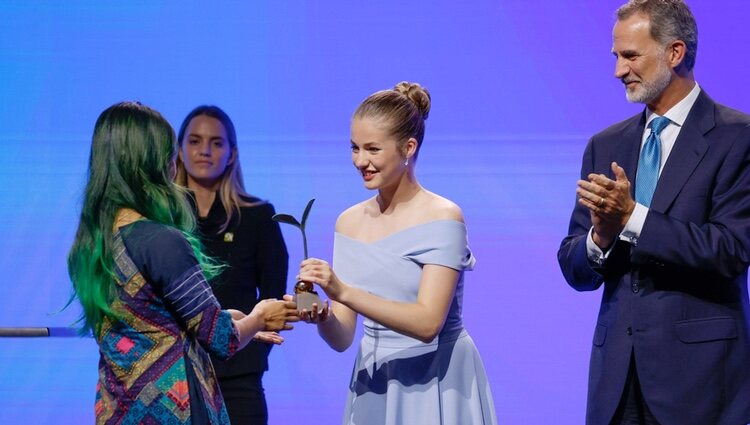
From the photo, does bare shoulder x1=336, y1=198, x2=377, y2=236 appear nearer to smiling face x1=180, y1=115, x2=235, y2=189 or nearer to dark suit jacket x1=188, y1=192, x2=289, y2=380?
dark suit jacket x1=188, y1=192, x2=289, y2=380

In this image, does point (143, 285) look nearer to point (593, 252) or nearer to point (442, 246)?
point (442, 246)

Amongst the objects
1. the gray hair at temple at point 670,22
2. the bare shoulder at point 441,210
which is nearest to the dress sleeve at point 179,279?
the bare shoulder at point 441,210

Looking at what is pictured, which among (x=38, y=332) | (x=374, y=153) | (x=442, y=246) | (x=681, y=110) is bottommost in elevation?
(x=38, y=332)

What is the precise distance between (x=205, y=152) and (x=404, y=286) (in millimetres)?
1027

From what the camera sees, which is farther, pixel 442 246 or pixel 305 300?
pixel 442 246

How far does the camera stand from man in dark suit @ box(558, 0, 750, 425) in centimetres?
206

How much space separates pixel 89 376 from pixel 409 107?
7.04ft

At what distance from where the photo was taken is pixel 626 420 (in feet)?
7.14

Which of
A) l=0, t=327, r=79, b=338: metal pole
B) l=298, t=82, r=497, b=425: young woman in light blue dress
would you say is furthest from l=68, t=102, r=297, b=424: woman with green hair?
l=0, t=327, r=79, b=338: metal pole

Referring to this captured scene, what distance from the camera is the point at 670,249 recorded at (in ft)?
6.71

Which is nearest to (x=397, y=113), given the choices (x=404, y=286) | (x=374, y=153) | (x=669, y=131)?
(x=374, y=153)

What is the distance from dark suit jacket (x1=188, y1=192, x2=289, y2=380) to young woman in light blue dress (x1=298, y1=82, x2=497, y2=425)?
58 cm

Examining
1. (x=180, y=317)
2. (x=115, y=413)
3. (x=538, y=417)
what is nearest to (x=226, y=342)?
(x=180, y=317)

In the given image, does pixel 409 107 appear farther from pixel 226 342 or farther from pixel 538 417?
pixel 538 417
